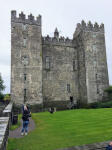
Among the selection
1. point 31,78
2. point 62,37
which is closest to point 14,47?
point 31,78

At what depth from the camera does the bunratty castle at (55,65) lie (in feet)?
93.6

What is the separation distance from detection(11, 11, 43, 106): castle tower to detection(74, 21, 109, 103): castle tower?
8918 mm

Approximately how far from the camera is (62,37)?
3400 cm

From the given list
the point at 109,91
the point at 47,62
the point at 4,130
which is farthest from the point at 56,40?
the point at 4,130

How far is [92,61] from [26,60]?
1334cm

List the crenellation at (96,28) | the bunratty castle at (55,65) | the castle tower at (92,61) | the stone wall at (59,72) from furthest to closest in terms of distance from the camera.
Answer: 1. the crenellation at (96,28)
2. the stone wall at (59,72)
3. the castle tower at (92,61)
4. the bunratty castle at (55,65)

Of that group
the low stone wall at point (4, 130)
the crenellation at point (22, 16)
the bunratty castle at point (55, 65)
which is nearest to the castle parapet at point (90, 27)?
the bunratty castle at point (55, 65)

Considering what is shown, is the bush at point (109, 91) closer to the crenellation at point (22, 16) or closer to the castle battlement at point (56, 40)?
the castle battlement at point (56, 40)

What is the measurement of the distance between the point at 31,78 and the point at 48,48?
7.92m

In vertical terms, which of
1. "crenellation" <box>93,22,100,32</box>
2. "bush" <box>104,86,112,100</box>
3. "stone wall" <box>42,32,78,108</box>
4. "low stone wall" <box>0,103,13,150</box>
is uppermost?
"crenellation" <box>93,22,100,32</box>

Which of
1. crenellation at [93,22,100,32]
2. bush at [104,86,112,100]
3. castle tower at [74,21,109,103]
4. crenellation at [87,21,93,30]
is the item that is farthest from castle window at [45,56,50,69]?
bush at [104,86,112,100]

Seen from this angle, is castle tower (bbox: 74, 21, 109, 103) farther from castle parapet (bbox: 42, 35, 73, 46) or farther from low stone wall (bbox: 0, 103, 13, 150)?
low stone wall (bbox: 0, 103, 13, 150)

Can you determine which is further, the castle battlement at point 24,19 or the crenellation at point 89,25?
the crenellation at point 89,25

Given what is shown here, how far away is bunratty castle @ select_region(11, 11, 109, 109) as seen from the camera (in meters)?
28.5
